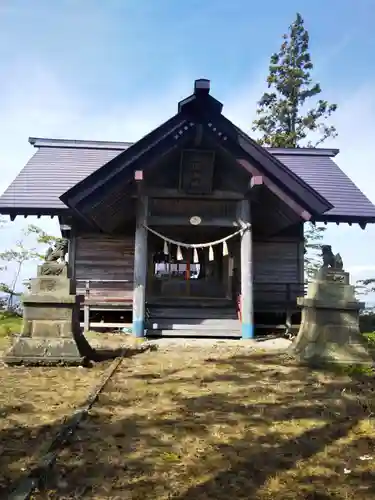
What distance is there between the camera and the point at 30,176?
50.3 ft

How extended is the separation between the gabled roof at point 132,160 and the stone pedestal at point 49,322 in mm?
3455

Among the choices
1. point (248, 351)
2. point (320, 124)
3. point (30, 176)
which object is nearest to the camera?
point (248, 351)

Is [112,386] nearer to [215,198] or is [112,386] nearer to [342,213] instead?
[215,198]

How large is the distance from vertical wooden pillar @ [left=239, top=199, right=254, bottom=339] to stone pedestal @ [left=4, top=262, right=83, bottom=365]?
4.67 m

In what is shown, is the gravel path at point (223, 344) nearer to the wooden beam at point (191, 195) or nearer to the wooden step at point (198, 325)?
the wooden step at point (198, 325)

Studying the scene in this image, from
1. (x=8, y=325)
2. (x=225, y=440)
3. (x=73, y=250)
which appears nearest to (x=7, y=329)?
(x=8, y=325)

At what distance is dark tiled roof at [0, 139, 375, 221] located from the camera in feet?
46.0

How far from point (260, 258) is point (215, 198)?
11.7ft

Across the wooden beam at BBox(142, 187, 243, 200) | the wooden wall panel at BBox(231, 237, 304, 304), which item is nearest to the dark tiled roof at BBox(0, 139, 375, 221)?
the wooden wall panel at BBox(231, 237, 304, 304)

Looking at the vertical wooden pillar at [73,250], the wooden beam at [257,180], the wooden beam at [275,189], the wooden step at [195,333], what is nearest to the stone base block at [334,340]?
the wooden step at [195,333]

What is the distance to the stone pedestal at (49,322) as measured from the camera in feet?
22.2

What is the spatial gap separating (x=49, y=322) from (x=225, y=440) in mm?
4353

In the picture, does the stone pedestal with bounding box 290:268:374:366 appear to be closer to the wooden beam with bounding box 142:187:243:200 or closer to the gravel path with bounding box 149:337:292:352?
the gravel path with bounding box 149:337:292:352

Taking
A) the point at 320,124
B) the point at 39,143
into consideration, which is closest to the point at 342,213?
the point at 39,143
